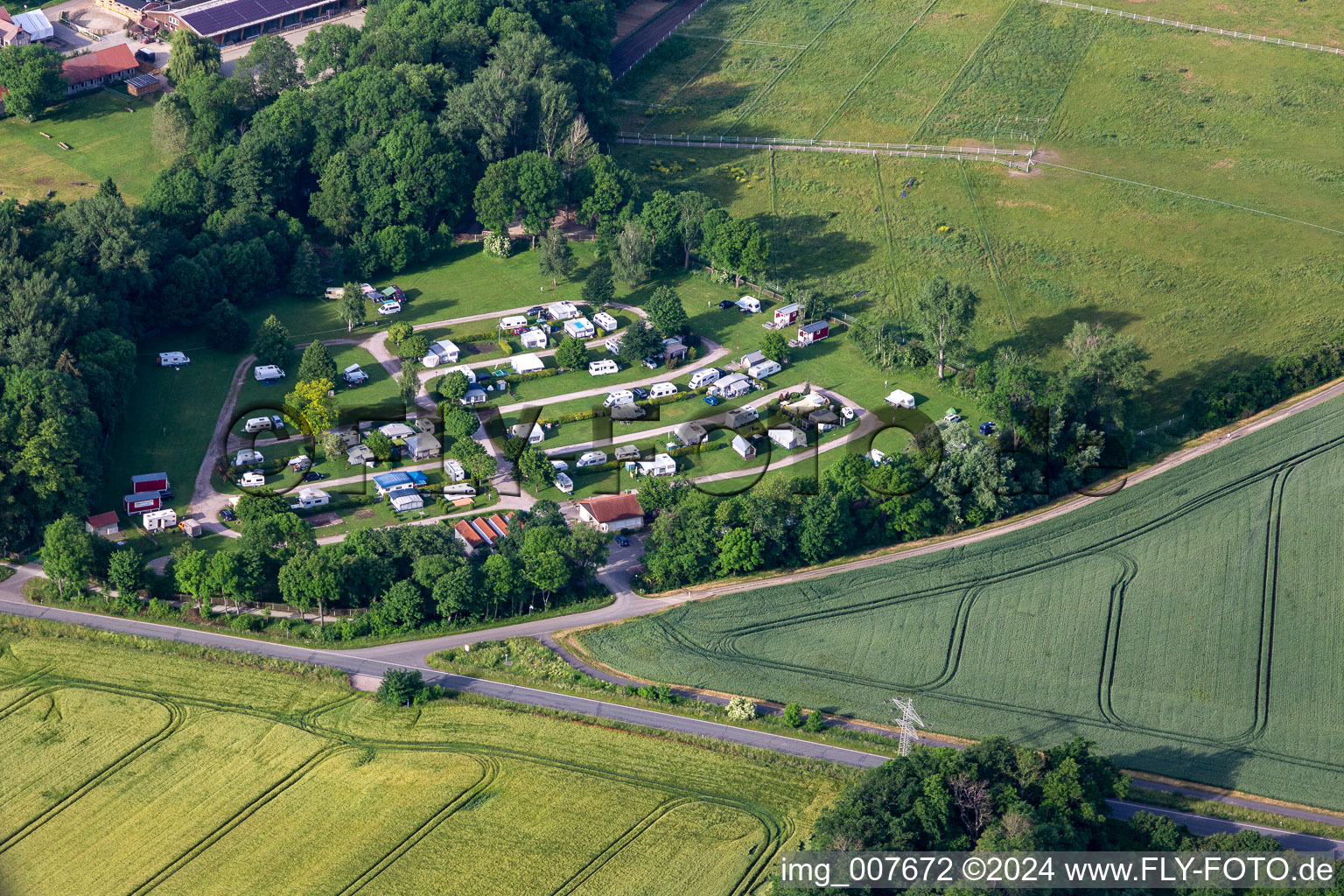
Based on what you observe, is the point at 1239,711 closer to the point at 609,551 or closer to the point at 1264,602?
the point at 1264,602

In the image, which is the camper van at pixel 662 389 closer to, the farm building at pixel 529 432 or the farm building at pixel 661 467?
the farm building at pixel 529 432

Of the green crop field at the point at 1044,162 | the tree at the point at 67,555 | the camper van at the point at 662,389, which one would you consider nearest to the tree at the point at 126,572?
the tree at the point at 67,555

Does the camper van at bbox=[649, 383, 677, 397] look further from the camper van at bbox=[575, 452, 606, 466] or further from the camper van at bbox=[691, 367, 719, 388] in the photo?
the camper van at bbox=[575, 452, 606, 466]

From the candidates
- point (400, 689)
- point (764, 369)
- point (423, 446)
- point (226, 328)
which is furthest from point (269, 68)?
point (400, 689)

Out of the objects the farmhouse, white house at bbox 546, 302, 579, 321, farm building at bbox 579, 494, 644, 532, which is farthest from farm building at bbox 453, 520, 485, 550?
the farmhouse

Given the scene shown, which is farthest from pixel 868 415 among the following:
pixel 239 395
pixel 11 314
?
pixel 11 314

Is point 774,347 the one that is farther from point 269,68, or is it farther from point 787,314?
point 269,68

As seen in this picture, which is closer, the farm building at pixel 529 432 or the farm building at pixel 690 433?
the farm building at pixel 690 433
